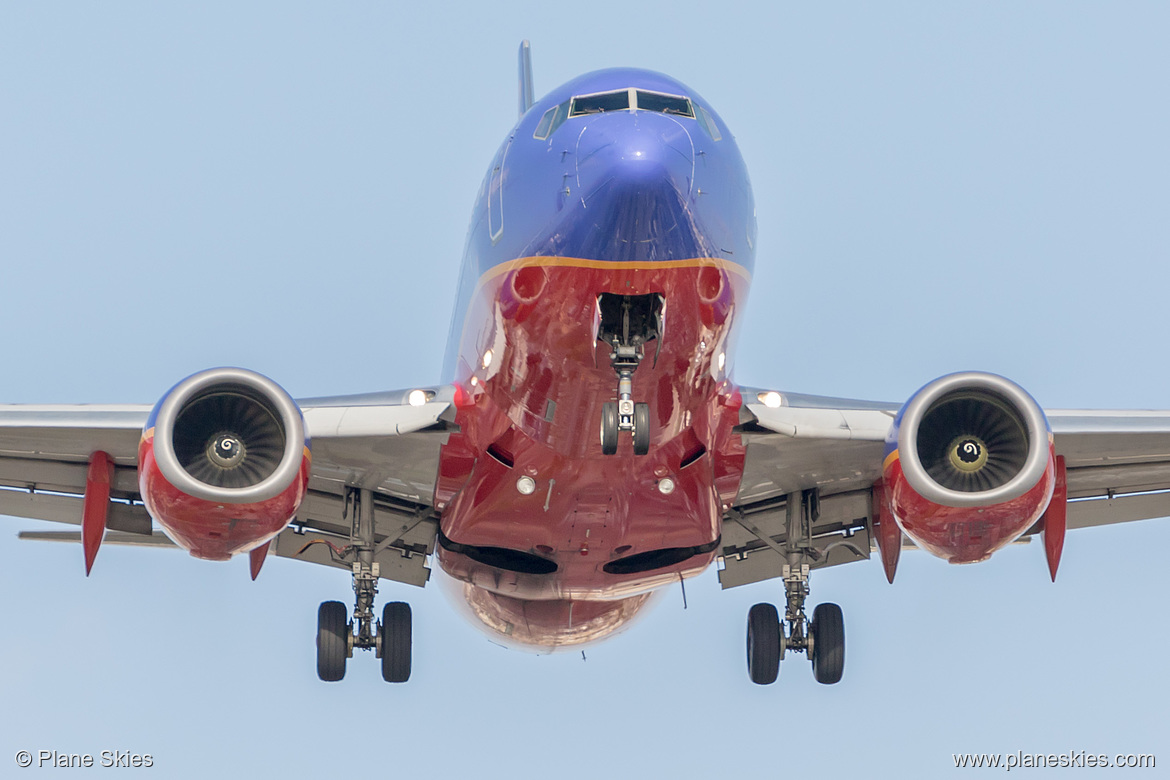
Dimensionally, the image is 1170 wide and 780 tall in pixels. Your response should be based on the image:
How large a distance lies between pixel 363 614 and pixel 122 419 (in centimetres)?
453

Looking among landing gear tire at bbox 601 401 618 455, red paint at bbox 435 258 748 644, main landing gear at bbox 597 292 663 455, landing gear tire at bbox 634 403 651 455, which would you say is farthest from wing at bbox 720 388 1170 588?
main landing gear at bbox 597 292 663 455

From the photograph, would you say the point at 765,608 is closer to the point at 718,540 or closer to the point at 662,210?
the point at 718,540

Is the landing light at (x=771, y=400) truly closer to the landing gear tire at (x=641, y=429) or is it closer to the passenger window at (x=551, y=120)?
the landing gear tire at (x=641, y=429)

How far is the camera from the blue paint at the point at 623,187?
44.7 ft

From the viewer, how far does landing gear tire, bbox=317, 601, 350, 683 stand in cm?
2019

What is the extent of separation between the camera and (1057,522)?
1864 centimetres

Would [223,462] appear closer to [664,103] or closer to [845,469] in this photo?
[664,103]

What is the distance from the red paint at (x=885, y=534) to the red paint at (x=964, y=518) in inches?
86.1

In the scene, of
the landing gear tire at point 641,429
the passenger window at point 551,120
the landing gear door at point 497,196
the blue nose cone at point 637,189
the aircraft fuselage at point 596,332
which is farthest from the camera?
the landing gear door at point 497,196

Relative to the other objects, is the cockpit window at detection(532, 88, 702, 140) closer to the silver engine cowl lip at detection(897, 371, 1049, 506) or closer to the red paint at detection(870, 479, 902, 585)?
the silver engine cowl lip at detection(897, 371, 1049, 506)

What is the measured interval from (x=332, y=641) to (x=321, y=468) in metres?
2.71


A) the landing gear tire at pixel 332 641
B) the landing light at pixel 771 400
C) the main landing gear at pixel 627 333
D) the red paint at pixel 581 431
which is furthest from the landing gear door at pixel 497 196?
the landing gear tire at pixel 332 641

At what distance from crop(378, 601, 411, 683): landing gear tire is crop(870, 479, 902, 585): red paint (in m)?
6.20

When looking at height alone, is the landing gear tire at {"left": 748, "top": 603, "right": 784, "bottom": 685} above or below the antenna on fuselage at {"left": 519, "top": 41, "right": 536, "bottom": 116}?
below
